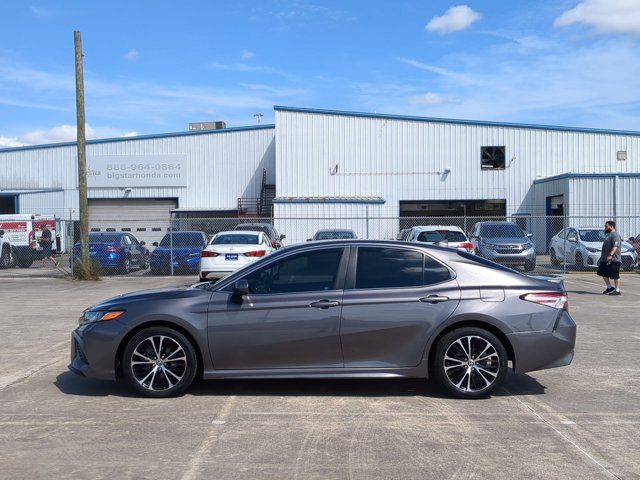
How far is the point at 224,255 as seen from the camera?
690 inches

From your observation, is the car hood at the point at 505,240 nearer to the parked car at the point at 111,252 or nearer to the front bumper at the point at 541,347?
the parked car at the point at 111,252

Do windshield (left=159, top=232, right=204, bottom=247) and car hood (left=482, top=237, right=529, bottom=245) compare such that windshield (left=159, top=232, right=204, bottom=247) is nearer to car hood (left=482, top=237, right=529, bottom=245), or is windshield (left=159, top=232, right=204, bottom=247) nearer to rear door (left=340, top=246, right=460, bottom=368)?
car hood (left=482, top=237, right=529, bottom=245)

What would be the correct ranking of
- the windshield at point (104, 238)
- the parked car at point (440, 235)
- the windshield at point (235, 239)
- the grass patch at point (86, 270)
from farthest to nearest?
the windshield at point (104, 238), the grass patch at point (86, 270), the parked car at point (440, 235), the windshield at point (235, 239)

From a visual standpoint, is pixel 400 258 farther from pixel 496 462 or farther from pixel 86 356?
pixel 86 356

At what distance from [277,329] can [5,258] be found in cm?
2197

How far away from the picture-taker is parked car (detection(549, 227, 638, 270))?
23141 mm

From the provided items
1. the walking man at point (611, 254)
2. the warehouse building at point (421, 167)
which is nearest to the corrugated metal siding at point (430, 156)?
the warehouse building at point (421, 167)

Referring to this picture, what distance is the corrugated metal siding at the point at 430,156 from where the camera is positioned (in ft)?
122

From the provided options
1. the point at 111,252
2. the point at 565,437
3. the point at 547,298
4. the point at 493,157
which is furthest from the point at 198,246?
the point at 493,157

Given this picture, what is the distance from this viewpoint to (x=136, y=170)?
4166 centimetres

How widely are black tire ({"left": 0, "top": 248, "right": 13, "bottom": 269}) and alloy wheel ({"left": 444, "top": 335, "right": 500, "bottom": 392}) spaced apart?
22680mm

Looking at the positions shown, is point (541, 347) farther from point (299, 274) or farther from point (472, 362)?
point (299, 274)

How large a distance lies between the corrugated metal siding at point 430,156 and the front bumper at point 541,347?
30.3 meters

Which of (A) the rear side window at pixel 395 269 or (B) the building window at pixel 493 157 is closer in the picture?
(A) the rear side window at pixel 395 269
